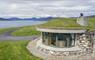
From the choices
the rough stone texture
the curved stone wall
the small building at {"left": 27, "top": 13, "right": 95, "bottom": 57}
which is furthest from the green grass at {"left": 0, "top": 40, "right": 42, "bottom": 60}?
the curved stone wall

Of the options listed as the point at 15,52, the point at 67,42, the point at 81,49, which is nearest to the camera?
the point at 81,49

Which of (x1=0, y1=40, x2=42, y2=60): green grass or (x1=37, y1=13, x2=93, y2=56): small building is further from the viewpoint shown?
(x1=0, y1=40, x2=42, y2=60): green grass

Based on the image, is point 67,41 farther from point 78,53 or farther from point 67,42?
point 78,53

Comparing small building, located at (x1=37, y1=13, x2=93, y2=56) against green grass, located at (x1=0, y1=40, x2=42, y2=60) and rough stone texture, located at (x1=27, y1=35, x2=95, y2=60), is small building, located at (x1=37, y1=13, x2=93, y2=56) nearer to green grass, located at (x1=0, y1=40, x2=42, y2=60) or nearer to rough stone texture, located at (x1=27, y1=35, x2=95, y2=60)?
rough stone texture, located at (x1=27, y1=35, x2=95, y2=60)

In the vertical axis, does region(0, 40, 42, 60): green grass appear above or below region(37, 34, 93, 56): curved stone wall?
below

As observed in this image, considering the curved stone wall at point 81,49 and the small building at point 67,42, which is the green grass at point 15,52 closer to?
the small building at point 67,42

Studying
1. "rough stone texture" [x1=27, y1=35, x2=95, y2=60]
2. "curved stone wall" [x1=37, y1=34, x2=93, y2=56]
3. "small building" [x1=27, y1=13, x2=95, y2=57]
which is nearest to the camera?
"rough stone texture" [x1=27, y1=35, x2=95, y2=60]

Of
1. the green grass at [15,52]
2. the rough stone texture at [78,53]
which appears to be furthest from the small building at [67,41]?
the green grass at [15,52]

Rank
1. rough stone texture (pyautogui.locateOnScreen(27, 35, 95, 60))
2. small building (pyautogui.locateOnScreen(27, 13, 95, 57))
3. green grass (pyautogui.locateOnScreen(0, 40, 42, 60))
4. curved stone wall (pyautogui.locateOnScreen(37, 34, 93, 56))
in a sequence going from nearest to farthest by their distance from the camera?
rough stone texture (pyautogui.locateOnScreen(27, 35, 95, 60))
curved stone wall (pyautogui.locateOnScreen(37, 34, 93, 56))
small building (pyautogui.locateOnScreen(27, 13, 95, 57))
green grass (pyautogui.locateOnScreen(0, 40, 42, 60))

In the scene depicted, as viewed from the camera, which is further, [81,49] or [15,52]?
[15,52]

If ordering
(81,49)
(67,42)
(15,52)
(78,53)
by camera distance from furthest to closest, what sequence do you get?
(15,52), (67,42), (81,49), (78,53)

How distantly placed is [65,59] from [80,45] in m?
3.95

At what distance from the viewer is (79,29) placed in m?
27.1

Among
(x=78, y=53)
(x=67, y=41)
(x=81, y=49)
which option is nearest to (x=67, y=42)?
(x=67, y=41)
